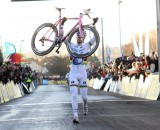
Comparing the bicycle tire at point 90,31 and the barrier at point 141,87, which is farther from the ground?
the bicycle tire at point 90,31

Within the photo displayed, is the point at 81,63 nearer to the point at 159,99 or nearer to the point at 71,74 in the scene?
the point at 71,74

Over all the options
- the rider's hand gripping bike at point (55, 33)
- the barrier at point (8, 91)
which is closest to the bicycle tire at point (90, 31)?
the rider's hand gripping bike at point (55, 33)

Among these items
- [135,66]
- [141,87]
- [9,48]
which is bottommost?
[141,87]

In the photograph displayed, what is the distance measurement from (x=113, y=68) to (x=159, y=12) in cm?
2481

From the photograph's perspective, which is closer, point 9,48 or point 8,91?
point 8,91

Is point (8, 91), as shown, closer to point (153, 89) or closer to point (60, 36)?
point (153, 89)

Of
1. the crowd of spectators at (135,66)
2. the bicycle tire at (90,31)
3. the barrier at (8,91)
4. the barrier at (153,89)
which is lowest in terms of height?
the barrier at (8,91)

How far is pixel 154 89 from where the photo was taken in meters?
22.5

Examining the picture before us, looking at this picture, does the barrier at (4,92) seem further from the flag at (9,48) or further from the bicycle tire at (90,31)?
the flag at (9,48)

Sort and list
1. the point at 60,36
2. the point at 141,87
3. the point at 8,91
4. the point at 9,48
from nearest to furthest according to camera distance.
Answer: the point at 60,36
the point at 141,87
the point at 8,91
the point at 9,48

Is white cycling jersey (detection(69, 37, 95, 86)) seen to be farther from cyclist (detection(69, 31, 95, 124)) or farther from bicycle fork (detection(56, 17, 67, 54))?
bicycle fork (detection(56, 17, 67, 54))

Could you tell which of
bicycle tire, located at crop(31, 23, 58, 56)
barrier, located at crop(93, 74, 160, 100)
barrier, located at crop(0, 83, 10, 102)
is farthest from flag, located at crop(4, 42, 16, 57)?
bicycle tire, located at crop(31, 23, 58, 56)

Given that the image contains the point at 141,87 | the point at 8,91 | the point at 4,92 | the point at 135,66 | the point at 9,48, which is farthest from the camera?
the point at 9,48

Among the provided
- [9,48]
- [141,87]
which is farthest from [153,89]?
[9,48]
